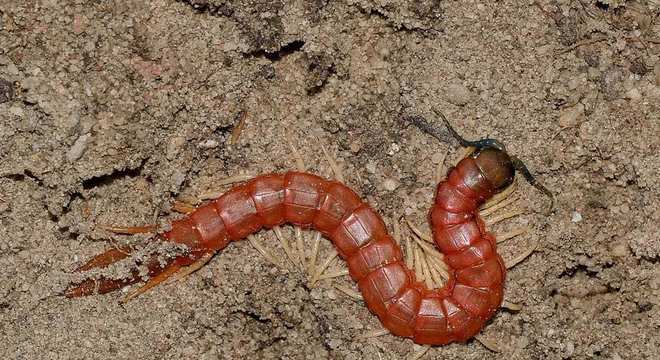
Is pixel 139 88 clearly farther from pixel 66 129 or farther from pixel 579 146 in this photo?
pixel 579 146

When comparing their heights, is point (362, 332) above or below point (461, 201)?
below

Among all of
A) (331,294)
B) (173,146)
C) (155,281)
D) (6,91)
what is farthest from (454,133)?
(6,91)

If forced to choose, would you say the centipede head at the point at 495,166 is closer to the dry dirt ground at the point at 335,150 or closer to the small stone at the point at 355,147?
the dry dirt ground at the point at 335,150

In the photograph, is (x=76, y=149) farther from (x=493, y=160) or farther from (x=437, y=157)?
(x=493, y=160)

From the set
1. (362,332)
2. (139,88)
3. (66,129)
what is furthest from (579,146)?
(66,129)

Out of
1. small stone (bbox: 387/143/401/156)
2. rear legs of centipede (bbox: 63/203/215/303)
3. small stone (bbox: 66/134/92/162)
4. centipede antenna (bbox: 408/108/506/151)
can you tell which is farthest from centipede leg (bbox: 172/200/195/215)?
centipede antenna (bbox: 408/108/506/151)

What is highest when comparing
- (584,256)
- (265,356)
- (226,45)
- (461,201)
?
(226,45)

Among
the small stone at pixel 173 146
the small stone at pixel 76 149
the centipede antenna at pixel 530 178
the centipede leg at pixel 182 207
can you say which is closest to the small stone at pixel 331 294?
the centipede leg at pixel 182 207

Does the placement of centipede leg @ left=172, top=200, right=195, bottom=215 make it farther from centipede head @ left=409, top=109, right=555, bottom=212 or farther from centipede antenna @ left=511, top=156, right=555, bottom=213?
centipede antenna @ left=511, top=156, right=555, bottom=213
